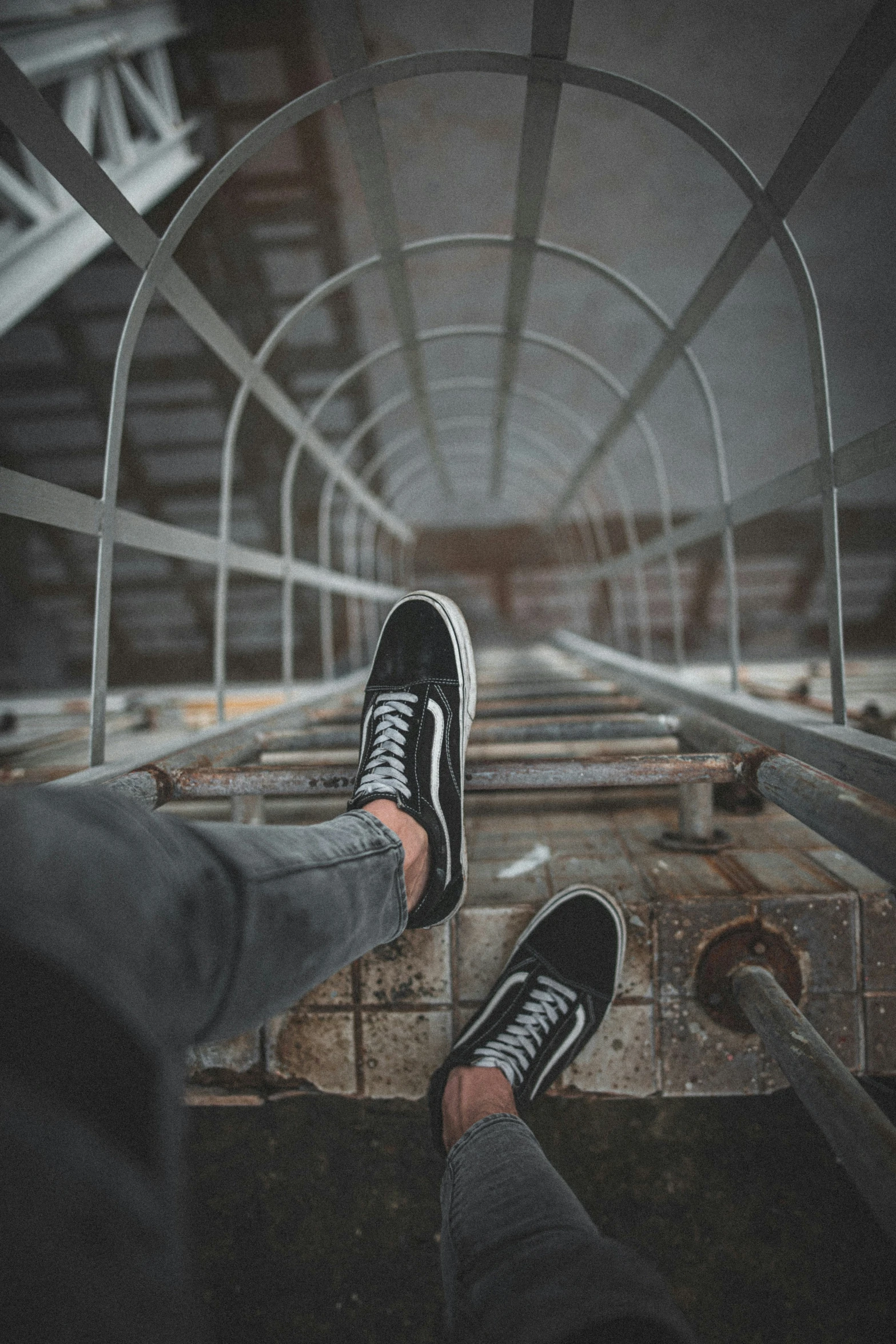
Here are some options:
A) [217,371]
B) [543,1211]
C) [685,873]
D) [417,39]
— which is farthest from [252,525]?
[543,1211]

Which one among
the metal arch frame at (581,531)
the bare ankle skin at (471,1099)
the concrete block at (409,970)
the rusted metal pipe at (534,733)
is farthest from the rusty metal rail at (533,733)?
the metal arch frame at (581,531)

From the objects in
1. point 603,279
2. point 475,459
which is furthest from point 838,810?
point 475,459

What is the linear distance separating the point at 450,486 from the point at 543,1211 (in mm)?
4739

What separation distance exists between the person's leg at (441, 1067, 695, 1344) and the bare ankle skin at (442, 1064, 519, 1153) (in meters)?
0.11

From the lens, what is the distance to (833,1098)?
0.78m

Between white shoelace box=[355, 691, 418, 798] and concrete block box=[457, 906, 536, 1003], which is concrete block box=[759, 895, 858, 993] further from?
white shoelace box=[355, 691, 418, 798]

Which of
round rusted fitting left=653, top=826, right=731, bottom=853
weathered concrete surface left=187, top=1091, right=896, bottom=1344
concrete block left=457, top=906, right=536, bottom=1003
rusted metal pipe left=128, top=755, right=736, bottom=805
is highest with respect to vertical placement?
rusted metal pipe left=128, top=755, right=736, bottom=805

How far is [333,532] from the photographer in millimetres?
7488

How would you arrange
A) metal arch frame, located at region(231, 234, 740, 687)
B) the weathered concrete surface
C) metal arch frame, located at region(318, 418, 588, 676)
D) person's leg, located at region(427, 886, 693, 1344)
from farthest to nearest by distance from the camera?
metal arch frame, located at region(318, 418, 588, 676) < metal arch frame, located at region(231, 234, 740, 687) < the weathered concrete surface < person's leg, located at region(427, 886, 693, 1344)

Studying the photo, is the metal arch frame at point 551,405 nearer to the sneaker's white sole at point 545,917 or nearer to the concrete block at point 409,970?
the sneaker's white sole at point 545,917

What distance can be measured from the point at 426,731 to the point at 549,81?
1278 mm

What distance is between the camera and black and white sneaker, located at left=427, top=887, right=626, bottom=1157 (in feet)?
3.85

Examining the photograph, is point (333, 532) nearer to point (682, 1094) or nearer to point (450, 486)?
point (450, 486)

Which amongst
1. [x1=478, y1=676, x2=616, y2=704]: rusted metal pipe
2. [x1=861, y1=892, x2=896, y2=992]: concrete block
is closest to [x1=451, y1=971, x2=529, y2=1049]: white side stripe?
[x1=861, y1=892, x2=896, y2=992]: concrete block
